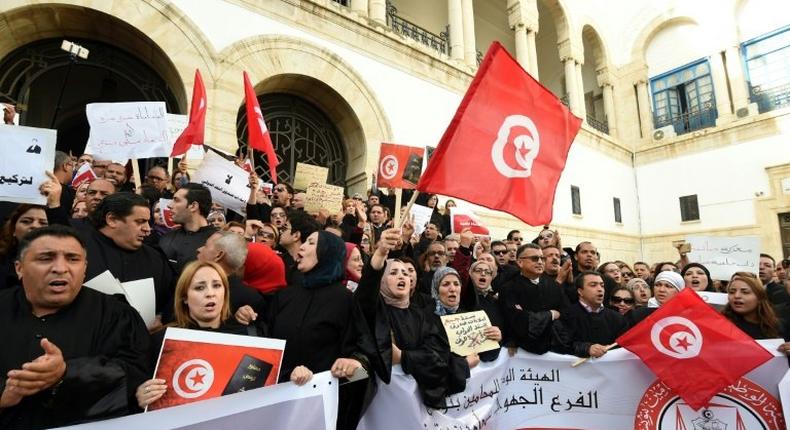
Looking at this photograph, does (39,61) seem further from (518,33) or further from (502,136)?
(518,33)

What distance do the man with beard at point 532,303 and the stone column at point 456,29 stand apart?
32.1 ft

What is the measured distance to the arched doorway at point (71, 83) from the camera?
6918mm

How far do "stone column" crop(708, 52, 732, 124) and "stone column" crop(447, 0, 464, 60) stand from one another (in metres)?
12.1

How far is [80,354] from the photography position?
68.9 inches

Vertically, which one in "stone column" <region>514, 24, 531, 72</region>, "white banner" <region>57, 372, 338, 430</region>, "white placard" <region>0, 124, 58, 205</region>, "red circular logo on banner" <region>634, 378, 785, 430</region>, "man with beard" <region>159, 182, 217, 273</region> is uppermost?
"stone column" <region>514, 24, 531, 72</region>

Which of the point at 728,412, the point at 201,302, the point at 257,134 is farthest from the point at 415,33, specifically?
the point at 201,302

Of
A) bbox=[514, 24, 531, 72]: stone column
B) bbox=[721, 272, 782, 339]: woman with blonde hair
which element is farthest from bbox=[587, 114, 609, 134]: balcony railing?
bbox=[721, 272, 782, 339]: woman with blonde hair

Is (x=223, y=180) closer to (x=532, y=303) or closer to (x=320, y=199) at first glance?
(x=320, y=199)

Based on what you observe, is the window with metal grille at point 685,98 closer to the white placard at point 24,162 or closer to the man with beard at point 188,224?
the man with beard at point 188,224

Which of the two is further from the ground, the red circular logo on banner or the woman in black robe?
the woman in black robe

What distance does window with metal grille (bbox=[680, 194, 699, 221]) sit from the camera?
58.7 ft

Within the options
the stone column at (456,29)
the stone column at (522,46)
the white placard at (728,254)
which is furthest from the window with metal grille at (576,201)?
the white placard at (728,254)

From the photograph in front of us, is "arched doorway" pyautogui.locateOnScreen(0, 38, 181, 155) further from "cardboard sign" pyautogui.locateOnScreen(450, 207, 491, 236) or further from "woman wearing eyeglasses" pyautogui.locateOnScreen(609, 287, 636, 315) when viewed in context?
"woman wearing eyeglasses" pyautogui.locateOnScreen(609, 287, 636, 315)

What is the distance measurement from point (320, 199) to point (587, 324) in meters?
3.53
